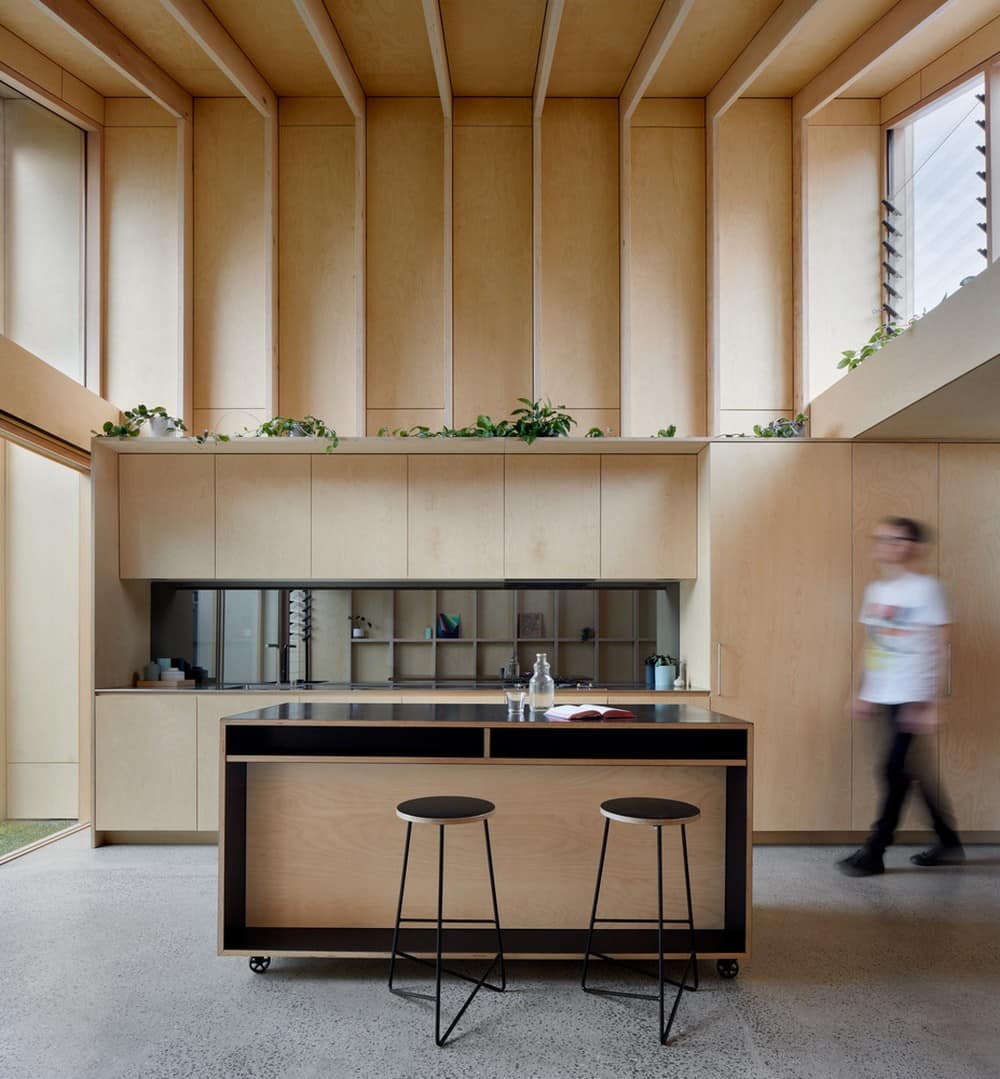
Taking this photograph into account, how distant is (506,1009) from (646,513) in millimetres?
3250

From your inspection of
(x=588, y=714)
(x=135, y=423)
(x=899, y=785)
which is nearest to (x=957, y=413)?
(x=899, y=785)

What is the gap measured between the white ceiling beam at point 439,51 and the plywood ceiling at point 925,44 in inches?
95.5

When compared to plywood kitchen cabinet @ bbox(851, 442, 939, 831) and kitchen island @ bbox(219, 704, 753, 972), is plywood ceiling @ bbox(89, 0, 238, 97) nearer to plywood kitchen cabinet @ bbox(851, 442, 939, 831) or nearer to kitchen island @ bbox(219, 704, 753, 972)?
kitchen island @ bbox(219, 704, 753, 972)

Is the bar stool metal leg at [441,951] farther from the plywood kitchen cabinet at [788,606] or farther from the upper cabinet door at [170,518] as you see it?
the upper cabinet door at [170,518]

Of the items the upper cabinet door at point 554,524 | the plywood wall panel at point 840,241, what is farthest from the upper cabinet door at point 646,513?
the plywood wall panel at point 840,241

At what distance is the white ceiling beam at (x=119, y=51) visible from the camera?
4.67m

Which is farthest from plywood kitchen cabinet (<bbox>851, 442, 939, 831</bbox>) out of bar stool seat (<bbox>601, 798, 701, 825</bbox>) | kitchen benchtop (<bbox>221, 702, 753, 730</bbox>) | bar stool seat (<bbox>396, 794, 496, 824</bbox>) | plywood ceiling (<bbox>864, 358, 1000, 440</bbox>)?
bar stool seat (<bbox>396, 794, 496, 824</bbox>)

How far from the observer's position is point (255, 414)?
5.99 m

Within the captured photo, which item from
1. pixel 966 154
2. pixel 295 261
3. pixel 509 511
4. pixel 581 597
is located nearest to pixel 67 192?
pixel 295 261

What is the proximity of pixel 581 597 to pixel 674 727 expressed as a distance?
2.65 metres

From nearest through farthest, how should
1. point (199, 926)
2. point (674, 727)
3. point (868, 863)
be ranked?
point (674, 727)
point (199, 926)
point (868, 863)

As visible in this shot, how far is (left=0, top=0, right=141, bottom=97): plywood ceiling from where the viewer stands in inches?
196

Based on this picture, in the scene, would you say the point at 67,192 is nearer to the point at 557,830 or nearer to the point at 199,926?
the point at 199,926

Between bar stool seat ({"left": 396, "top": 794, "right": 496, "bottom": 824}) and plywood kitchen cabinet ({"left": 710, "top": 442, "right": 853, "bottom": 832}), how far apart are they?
255 cm
